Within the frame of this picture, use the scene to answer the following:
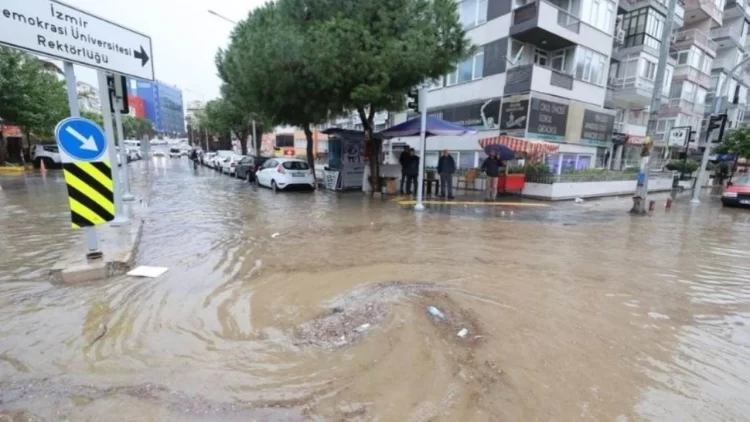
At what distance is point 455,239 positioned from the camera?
293 inches

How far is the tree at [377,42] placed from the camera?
35.5ft

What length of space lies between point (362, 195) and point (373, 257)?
8581 millimetres

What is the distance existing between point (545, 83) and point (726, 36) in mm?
28292

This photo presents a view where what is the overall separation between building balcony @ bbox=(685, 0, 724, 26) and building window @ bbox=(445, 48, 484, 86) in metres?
20.6

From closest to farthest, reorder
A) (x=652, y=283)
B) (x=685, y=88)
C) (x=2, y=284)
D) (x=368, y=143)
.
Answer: (x=2, y=284) < (x=652, y=283) < (x=368, y=143) < (x=685, y=88)

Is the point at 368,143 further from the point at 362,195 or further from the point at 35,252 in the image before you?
the point at 35,252

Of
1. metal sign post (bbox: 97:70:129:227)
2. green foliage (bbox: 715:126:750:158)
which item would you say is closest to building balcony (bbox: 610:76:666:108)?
green foliage (bbox: 715:126:750:158)

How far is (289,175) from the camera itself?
50.3 ft

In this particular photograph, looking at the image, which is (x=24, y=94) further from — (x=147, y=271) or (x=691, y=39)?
(x=691, y=39)

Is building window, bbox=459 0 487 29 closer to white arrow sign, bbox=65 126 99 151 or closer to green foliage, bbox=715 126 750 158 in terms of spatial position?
green foliage, bbox=715 126 750 158

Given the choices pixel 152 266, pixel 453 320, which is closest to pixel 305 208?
pixel 152 266

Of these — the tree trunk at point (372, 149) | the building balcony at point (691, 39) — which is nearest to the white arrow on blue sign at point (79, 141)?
the tree trunk at point (372, 149)

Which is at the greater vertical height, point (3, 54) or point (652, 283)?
point (3, 54)

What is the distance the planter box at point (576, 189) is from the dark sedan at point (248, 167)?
13581 mm
